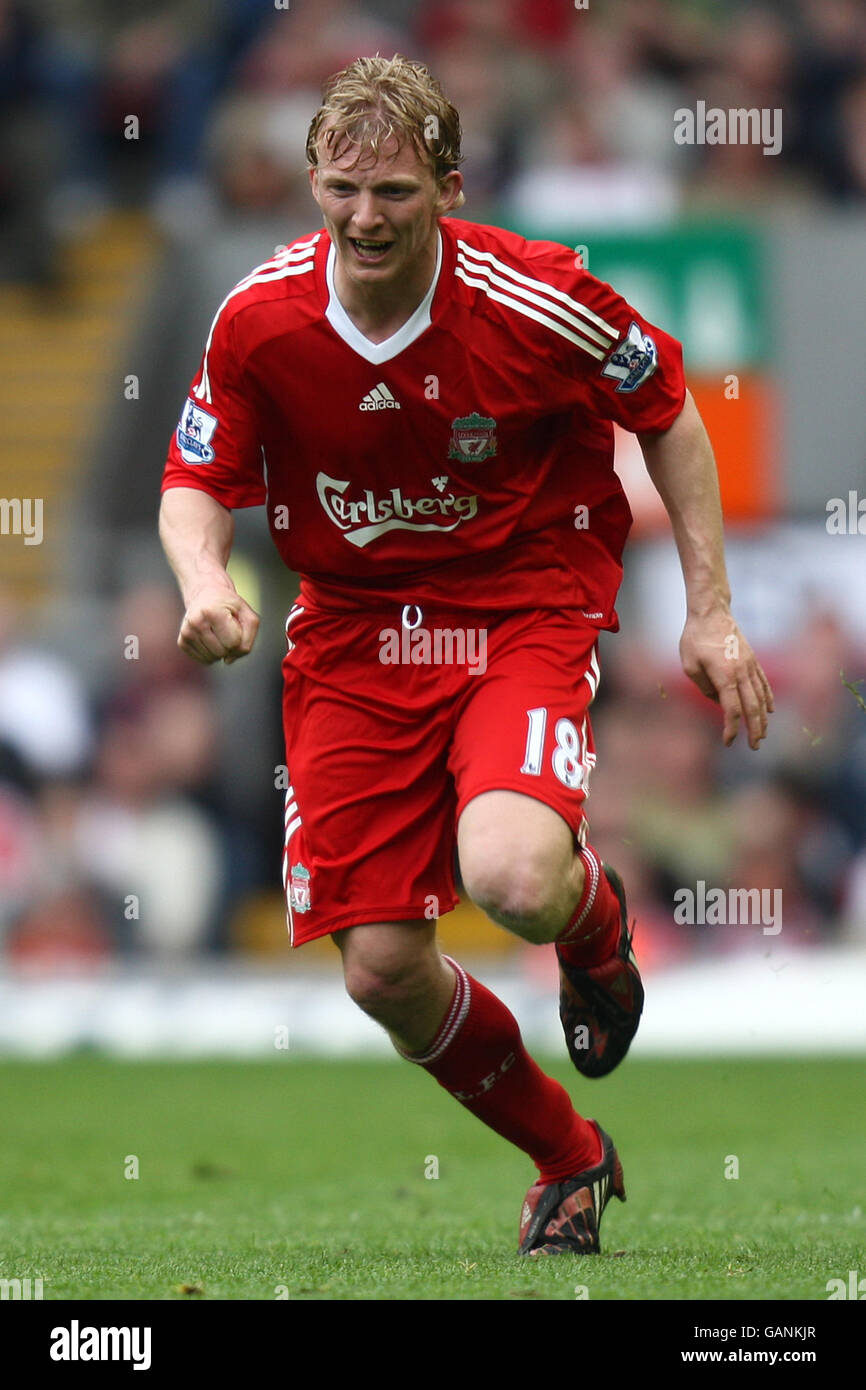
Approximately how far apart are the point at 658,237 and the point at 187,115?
4747 millimetres

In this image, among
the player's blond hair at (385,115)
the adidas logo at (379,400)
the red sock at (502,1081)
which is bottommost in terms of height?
the red sock at (502,1081)

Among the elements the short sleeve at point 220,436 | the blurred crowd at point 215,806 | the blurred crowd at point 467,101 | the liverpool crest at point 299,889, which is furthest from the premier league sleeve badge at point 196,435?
the blurred crowd at point 467,101

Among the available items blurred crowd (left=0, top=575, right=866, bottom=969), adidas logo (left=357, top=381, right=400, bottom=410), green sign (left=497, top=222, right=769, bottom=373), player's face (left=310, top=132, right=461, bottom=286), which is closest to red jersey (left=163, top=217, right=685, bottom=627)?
adidas logo (left=357, top=381, right=400, bottom=410)

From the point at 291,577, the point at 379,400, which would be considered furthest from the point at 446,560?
the point at 291,577

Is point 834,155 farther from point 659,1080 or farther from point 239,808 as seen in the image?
point 659,1080

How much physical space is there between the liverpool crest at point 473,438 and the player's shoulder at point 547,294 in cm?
24

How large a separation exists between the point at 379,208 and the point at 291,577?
860 cm

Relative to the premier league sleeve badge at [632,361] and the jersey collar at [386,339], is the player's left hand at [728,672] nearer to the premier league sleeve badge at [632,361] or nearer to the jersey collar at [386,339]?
the premier league sleeve badge at [632,361]

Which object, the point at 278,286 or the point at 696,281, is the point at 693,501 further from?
the point at 696,281

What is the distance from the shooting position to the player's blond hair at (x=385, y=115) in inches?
194

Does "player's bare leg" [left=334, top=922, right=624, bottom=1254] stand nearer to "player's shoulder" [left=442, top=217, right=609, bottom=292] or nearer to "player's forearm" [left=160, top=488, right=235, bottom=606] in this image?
"player's forearm" [left=160, top=488, right=235, bottom=606]

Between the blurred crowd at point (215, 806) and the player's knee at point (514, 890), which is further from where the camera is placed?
the blurred crowd at point (215, 806)

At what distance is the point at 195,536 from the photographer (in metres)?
5.20
